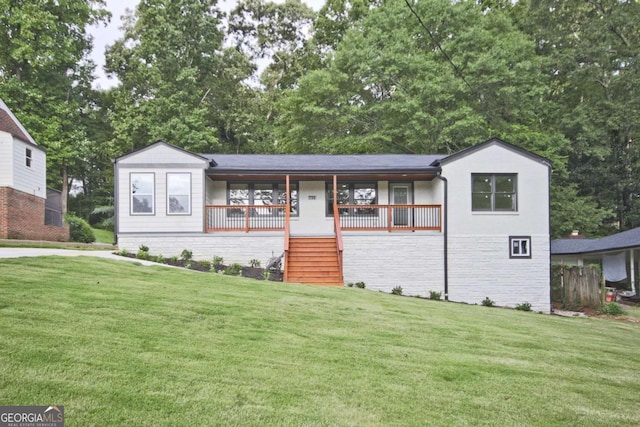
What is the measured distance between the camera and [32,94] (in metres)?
27.9

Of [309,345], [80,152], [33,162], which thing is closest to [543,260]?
[309,345]

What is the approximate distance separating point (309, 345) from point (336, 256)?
385 inches

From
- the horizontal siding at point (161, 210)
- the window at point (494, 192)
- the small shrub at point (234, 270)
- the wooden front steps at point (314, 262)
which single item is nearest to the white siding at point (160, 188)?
the horizontal siding at point (161, 210)

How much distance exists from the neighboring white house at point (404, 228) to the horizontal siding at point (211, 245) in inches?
1.4

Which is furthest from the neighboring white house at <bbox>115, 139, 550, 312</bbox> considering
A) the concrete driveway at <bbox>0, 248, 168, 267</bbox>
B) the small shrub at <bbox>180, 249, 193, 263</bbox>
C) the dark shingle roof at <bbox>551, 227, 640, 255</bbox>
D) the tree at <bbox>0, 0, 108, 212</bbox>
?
the tree at <bbox>0, 0, 108, 212</bbox>

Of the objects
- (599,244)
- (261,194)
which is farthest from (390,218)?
(599,244)

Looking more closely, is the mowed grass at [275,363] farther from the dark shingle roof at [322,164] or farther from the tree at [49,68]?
the tree at [49,68]

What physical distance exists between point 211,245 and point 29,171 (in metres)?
8.77

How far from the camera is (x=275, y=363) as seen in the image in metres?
5.59

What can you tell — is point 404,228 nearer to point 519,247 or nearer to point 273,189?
point 519,247

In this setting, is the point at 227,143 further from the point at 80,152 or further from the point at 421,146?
the point at 421,146

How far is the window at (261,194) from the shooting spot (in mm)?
19281

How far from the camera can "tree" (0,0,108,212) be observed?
91.0 feet
